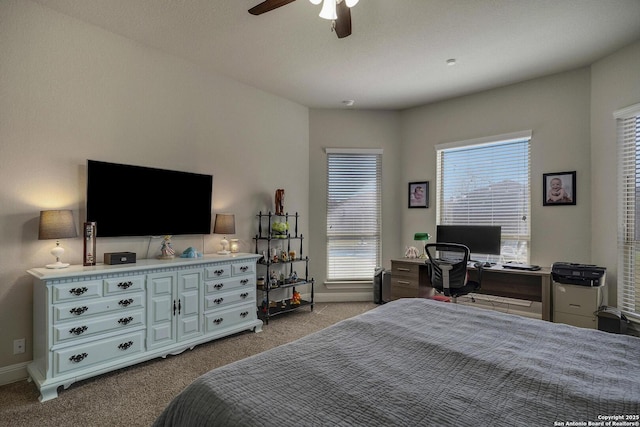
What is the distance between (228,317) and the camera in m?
3.38

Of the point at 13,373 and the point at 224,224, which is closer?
→ the point at 13,373

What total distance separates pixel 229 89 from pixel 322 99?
132 cm

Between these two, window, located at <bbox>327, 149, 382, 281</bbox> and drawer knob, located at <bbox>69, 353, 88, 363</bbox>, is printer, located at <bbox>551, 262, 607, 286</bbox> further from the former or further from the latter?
drawer knob, located at <bbox>69, 353, 88, 363</bbox>

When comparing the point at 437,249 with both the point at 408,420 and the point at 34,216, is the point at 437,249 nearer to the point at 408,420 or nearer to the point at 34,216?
the point at 408,420

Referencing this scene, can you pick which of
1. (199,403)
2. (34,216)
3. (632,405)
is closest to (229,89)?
(34,216)

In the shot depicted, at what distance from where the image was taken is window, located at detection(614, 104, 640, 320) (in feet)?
10.1

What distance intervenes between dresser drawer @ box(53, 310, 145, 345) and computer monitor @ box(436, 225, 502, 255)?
11.9 ft

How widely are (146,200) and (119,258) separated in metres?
0.63

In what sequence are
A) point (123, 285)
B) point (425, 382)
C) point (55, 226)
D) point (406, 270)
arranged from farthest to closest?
point (406, 270), point (123, 285), point (55, 226), point (425, 382)

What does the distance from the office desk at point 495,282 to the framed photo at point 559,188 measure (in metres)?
0.80

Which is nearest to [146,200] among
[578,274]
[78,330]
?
[78,330]

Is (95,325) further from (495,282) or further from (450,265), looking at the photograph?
(495,282)

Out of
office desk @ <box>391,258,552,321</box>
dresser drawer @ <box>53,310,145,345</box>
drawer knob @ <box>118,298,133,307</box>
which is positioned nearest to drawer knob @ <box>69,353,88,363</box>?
dresser drawer @ <box>53,310,145,345</box>

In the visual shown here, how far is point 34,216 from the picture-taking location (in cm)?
258
